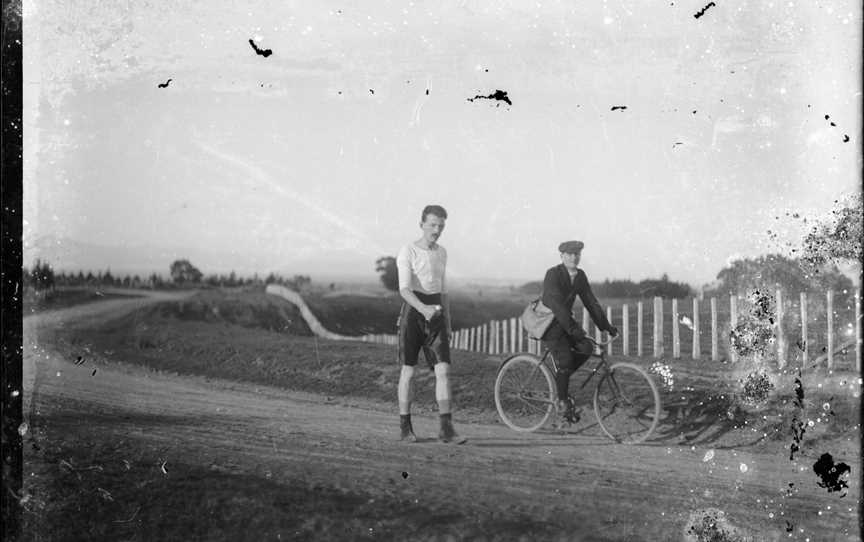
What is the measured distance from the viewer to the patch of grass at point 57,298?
6508mm

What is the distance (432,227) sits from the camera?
19.0 ft

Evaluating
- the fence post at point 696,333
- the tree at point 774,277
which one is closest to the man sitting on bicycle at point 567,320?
the fence post at point 696,333

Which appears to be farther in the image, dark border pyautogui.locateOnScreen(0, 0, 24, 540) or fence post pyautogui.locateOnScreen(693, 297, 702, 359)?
fence post pyautogui.locateOnScreen(693, 297, 702, 359)

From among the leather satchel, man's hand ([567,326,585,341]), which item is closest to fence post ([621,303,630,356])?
man's hand ([567,326,585,341])

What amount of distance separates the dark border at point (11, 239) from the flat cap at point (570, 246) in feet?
15.4

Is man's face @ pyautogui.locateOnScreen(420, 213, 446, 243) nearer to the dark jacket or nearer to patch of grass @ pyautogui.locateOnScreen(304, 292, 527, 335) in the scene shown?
patch of grass @ pyautogui.locateOnScreen(304, 292, 527, 335)

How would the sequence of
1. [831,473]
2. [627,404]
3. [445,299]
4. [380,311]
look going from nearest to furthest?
[445,299] < [831,473] < [627,404] < [380,311]

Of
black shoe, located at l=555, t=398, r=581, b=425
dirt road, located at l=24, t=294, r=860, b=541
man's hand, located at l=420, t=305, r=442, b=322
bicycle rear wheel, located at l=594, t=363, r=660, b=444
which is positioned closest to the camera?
dirt road, located at l=24, t=294, r=860, b=541

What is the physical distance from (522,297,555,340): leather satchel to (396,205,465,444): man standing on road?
30.9 inches

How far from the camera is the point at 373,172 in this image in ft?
20.2

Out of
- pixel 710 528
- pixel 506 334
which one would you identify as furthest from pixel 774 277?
pixel 506 334

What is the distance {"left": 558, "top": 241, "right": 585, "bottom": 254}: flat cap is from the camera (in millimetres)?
6008

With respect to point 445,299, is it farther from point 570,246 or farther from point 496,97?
point 496,97

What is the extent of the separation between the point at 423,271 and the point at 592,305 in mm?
1525
